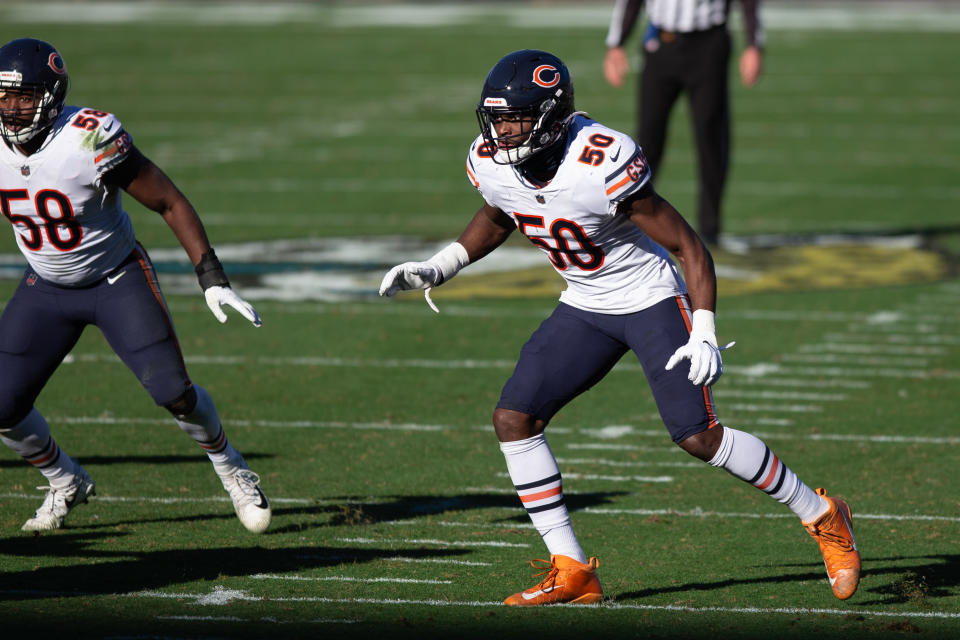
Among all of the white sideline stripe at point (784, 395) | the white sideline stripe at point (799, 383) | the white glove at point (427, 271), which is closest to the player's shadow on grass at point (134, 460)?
the white glove at point (427, 271)

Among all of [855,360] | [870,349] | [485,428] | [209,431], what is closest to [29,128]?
[209,431]

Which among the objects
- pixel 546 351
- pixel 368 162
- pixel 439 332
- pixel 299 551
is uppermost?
pixel 546 351

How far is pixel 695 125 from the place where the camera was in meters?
11.5

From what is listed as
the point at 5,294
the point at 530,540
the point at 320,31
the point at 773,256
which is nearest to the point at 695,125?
the point at 773,256

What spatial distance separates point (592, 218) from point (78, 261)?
6.43 feet

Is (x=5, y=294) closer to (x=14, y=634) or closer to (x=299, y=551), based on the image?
(x=299, y=551)

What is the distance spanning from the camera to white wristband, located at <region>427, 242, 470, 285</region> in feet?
17.6

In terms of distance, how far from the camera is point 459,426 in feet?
24.2

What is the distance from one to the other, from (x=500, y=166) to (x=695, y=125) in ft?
21.8

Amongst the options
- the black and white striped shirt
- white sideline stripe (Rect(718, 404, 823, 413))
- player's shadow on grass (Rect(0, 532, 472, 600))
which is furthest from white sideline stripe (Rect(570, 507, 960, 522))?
the black and white striped shirt

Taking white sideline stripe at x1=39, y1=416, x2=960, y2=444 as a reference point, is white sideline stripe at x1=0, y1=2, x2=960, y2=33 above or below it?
below

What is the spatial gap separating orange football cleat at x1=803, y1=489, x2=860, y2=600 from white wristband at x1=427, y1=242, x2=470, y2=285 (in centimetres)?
147

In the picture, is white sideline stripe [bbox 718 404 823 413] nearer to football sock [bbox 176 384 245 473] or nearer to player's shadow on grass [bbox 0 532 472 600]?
player's shadow on grass [bbox 0 532 472 600]

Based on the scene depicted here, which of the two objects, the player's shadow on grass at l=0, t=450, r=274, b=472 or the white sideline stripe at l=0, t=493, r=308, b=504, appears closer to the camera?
the white sideline stripe at l=0, t=493, r=308, b=504
